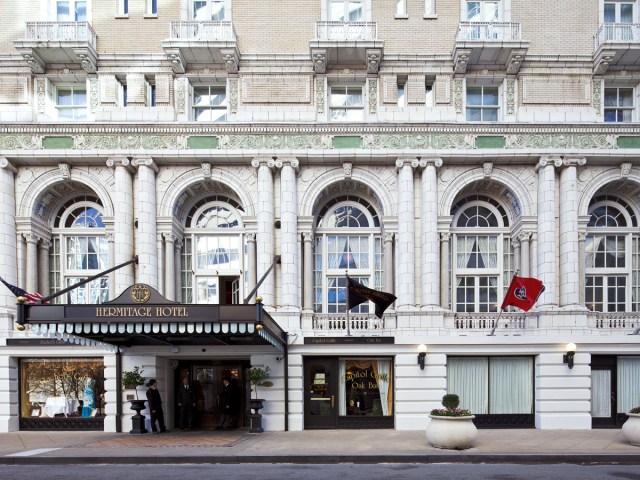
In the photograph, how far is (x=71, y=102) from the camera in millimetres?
21234

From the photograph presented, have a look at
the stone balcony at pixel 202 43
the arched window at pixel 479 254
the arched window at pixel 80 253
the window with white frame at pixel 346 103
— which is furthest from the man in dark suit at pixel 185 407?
the stone balcony at pixel 202 43

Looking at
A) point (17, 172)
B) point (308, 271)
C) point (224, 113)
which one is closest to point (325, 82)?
point (224, 113)

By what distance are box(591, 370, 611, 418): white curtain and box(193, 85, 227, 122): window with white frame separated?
17.0m

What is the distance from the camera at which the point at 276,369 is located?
19266mm

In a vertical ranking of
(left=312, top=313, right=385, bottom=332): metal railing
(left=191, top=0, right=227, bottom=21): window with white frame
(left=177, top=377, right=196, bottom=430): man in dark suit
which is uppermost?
(left=191, top=0, right=227, bottom=21): window with white frame

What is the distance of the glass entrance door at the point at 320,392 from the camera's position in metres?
19.5

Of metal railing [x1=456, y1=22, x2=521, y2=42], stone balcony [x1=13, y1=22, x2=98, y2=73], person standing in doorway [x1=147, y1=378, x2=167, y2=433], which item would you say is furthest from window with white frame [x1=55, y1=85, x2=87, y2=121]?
metal railing [x1=456, y1=22, x2=521, y2=42]

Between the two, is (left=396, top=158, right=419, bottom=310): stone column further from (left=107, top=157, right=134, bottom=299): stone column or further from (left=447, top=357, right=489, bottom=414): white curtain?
(left=107, top=157, right=134, bottom=299): stone column

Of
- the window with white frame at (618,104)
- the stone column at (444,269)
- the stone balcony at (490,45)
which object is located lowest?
the stone column at (444,269)

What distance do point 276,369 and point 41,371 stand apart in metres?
8.94

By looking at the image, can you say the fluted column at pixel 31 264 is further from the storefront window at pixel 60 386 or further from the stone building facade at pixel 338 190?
the storefront window at pixel 60 386

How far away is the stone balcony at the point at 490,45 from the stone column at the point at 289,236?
7303 mm

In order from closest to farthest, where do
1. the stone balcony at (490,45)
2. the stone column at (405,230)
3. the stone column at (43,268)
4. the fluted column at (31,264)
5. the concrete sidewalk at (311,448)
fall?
1. the concrete sidewalk at (311,448)
2. the stone balcony at (490,45)
3. the stone column at (405,230)
4. the fluted column at (31,264)
5. the stone column at (43,268)

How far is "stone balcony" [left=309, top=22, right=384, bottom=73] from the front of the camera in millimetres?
19609
